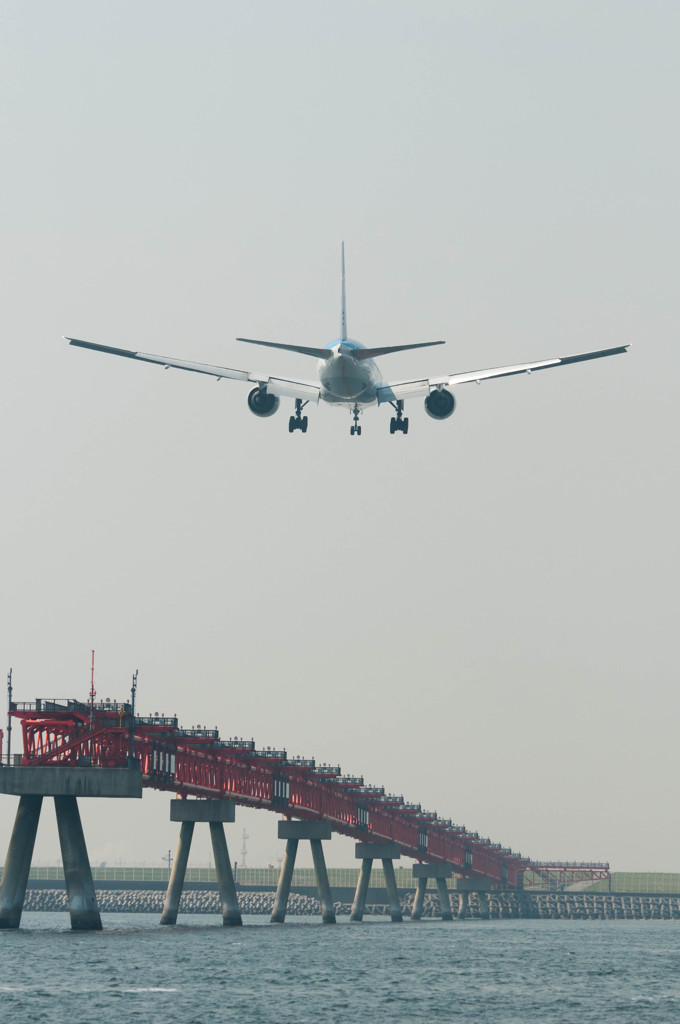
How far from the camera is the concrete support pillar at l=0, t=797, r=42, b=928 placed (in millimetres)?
115125

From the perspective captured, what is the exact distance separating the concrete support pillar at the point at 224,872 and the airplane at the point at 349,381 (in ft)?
229

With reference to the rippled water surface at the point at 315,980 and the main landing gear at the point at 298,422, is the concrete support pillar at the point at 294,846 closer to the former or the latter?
the rippled water surface at the point at 315,980

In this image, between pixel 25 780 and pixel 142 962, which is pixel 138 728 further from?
pixel 142 962

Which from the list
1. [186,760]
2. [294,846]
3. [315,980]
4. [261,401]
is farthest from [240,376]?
[294,846]

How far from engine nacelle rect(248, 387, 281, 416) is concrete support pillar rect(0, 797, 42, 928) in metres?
43.3

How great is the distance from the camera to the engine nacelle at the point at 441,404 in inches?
3317

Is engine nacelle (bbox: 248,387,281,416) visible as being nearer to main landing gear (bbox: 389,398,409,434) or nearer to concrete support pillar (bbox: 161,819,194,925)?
main landing gear (bbox: 389,398,409,434)

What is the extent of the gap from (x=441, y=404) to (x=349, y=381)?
511 cm

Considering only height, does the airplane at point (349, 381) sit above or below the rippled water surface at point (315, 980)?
above

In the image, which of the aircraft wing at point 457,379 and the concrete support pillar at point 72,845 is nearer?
the aircraft wing at point 457,379

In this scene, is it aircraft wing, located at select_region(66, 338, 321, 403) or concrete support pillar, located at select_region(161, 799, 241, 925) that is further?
concrete support pillar, located at select_region(161, 799, 241, 925)

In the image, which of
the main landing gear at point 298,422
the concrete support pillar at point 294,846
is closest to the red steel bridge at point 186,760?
the concrete support pillar at point 294,846

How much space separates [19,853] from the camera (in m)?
115

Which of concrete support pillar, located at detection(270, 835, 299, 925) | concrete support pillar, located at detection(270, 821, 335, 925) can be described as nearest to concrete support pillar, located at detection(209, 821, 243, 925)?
concrete support pillar, located at detection(270, 821, 335, 925)
